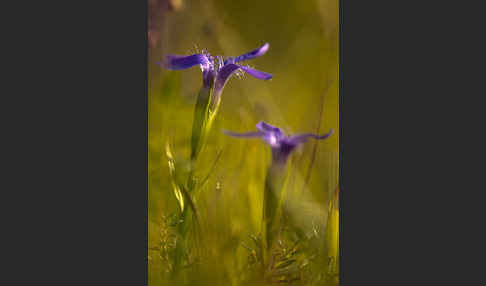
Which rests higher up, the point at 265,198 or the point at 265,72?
the point at 265,72

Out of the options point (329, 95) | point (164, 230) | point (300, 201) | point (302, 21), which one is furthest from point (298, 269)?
point (302, 21)

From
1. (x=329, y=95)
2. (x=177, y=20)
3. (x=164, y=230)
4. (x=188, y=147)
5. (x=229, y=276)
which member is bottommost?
(x=229, y=276)

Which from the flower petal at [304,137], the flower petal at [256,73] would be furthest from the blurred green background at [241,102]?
the flower petal at [256,73]

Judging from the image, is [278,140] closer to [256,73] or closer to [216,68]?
[256,73]

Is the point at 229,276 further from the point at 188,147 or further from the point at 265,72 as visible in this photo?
the point at 265,72

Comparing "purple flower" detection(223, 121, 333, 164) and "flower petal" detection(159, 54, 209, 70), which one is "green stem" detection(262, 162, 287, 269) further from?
"flower petal" detection(159, 54, 209, 70)

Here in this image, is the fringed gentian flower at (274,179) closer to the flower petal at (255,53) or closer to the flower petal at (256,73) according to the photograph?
the flower petal at (256,73)

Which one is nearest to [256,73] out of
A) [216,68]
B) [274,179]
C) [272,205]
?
[216,68]

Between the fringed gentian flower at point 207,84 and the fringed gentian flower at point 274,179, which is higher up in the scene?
the fringed gentian flower at point 207,84
